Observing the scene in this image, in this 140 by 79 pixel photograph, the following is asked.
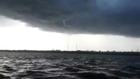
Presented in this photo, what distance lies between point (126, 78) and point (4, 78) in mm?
15865

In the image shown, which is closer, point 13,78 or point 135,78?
point 13,78

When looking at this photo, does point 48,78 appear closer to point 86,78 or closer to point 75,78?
point 75,78

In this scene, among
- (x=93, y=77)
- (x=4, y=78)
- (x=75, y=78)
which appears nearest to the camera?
(x=4, y=78)

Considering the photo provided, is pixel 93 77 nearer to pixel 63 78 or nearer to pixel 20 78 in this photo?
pixel 63 78

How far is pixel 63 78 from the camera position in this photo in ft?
73.7

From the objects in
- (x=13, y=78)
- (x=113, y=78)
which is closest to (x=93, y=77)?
(x=113, y=78)

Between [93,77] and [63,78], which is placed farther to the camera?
[93,77]

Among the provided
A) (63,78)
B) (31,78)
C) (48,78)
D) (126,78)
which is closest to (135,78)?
(126,78)

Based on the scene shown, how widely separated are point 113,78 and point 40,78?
31.6 ft

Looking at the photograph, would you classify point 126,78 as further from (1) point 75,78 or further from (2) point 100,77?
(1) point 75,78

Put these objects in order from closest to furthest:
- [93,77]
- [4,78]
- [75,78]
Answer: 1. [4,78]
2. [75,78]
3. [93,77]

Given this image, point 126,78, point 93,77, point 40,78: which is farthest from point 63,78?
point 126,78

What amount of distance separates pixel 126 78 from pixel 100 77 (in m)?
3.62

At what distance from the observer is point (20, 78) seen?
22.3 m
